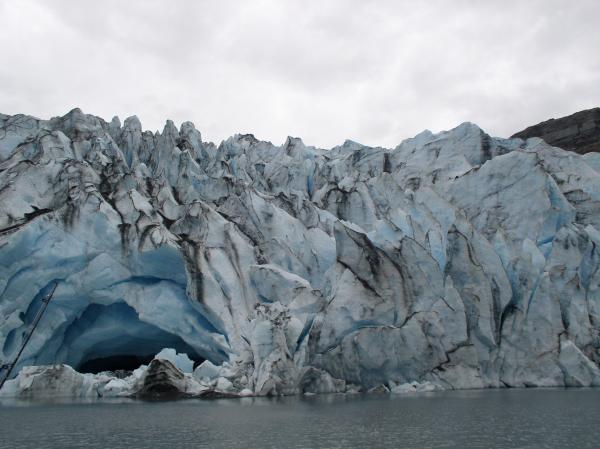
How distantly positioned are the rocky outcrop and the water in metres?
31.5

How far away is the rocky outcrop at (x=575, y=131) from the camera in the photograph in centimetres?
4175

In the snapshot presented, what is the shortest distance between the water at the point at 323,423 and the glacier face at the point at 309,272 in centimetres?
302

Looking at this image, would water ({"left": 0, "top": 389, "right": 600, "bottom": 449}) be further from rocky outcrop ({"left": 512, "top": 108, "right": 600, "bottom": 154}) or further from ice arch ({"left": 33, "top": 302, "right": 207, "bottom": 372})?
rocky outcrop ({"left": 512, "top": 108, "right": 600, "bottom": 154})

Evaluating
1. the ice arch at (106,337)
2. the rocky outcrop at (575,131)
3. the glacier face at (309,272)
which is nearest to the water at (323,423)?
the glacier face at (309,272)

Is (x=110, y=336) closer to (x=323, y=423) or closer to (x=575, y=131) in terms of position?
(x=323, y=423)

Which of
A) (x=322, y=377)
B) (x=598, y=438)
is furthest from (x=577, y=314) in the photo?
(x=598, y=438)

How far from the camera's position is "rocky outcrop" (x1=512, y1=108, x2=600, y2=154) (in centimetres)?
4175

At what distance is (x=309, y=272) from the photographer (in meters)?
24.0

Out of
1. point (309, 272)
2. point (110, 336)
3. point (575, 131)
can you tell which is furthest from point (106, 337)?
point (575, 131)

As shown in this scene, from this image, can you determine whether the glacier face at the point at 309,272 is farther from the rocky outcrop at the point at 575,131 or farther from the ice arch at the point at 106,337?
the rocky outcrop at the point at 575,131

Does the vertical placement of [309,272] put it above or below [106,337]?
above

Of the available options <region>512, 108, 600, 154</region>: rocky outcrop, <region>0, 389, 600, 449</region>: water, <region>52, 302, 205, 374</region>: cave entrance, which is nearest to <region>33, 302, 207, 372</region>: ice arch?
<region>52, 302, 205, 374</region>: cave entrance

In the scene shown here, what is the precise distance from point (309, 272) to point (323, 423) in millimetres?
13122

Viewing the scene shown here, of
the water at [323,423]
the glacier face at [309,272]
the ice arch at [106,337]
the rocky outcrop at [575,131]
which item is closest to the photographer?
the water at [323,423]
